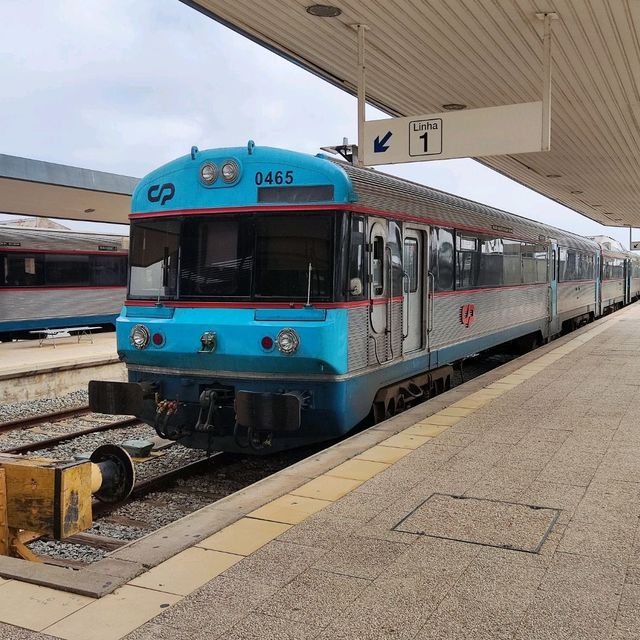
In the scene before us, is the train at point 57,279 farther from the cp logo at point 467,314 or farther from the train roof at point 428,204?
the cp logo at point 467,314

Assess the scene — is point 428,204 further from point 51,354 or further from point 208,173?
point 51,354

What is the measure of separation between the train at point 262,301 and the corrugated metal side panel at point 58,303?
11494 mm

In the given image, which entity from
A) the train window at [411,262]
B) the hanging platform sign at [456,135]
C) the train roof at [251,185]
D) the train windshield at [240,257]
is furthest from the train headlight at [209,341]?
the hanging platform sign at [456,135]

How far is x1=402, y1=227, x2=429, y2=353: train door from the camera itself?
26.2 ft

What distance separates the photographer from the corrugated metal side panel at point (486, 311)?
29.6 feet

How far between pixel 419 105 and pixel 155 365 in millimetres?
7323

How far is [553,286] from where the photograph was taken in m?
16.4

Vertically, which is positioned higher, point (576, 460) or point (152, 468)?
point (576, 460)

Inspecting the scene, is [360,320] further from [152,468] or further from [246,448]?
[152,468]

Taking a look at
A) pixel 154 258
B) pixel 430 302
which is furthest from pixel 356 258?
pixel 430 302

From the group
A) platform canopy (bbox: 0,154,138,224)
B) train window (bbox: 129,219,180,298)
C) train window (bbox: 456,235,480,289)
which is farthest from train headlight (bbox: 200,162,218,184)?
platform canopy (bbox: 0,154,138,224)

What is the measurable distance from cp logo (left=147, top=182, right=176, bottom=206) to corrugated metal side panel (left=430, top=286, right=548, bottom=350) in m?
3.46

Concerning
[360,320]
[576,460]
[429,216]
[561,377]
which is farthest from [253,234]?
[561,377]

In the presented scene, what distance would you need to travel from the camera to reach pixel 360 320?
686 cm
